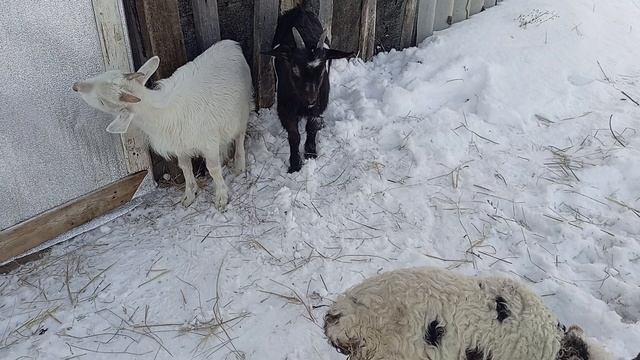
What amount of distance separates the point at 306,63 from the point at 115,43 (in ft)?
5.17

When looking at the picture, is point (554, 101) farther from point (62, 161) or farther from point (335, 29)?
point (62, 161)

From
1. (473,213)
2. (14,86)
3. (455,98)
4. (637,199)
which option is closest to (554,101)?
(455,98)

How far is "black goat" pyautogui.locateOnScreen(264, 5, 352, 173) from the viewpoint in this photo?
4492 mm

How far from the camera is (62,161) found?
4.28 m

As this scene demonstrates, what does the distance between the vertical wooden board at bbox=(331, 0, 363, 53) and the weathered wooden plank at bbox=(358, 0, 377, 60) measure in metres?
0.04

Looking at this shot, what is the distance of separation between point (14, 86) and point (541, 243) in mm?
4048

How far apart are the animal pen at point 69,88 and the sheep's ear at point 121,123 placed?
0.59 meters

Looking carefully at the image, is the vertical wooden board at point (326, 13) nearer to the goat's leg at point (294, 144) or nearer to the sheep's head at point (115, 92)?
the goat's leg at point (294, 144)

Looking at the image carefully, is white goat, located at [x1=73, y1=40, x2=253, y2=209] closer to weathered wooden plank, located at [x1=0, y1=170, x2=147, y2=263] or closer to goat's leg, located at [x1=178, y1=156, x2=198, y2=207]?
goat's leg, located at [x1=178, y1=156, x2=198, y2=207]

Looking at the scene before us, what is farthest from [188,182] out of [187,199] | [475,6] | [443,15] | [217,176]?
[475,6]

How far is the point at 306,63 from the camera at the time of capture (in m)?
4.47

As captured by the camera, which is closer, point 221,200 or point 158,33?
point 158,33

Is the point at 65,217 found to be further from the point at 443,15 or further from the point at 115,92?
the point at 443,15

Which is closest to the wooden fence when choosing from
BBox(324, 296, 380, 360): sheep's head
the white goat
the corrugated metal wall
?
the white goat
